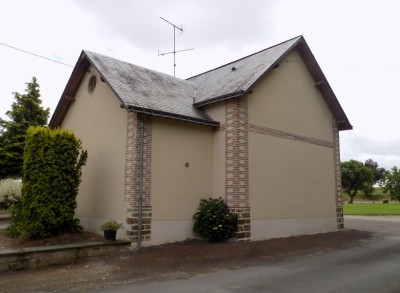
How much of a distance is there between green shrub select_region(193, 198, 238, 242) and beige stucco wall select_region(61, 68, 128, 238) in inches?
98.6

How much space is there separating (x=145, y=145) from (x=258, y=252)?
4.62m

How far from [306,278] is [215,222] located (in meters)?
4.38

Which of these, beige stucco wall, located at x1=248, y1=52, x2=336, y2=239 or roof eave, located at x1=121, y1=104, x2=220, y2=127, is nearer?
roof eave, located at x1=121, y1=104, x2=220, y2=127

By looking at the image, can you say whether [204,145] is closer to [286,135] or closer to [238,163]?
[238,163]

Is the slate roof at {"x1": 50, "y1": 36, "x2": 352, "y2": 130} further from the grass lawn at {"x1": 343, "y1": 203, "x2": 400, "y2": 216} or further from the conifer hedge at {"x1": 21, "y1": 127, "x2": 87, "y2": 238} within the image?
the grass lawn at {"x1": 343, "y1": 203, "x2": 400, "y2": 216}

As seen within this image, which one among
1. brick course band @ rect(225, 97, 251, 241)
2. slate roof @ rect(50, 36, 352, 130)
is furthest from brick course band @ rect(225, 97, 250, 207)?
slate roof @ rect(50, 36, 352, 130)

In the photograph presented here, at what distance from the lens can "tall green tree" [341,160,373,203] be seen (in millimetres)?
67250

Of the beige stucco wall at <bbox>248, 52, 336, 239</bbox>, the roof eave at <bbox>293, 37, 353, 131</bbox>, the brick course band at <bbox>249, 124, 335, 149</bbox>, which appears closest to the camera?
the beige stucco wall at <bbox>248, 52, 336, 239</bbox>

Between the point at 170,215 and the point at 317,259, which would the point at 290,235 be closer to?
the point at 317,259

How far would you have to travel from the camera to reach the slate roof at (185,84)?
1175 centimetres

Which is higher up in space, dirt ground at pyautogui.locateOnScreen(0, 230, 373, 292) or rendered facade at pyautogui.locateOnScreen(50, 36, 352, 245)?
rendered facade at pyautogui.locateOnScreen(50, 36, 352, 245)

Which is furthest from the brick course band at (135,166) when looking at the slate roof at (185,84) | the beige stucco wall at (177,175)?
the slate roof at (185,84)

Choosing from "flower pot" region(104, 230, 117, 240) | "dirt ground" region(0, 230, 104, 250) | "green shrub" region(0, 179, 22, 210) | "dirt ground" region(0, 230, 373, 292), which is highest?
"green shrub" region(0, 179, 22, 210)

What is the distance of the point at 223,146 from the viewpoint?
1248 cm
